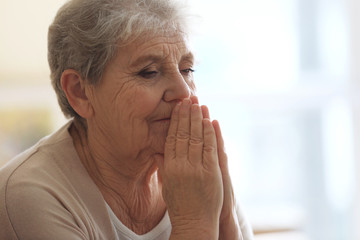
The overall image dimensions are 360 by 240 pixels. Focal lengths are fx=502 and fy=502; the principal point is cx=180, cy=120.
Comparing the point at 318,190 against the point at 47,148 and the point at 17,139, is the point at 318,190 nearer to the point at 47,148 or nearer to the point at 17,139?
the point at 17,139

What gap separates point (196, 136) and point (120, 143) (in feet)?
0.85

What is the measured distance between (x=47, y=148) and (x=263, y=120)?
2409 millimetres

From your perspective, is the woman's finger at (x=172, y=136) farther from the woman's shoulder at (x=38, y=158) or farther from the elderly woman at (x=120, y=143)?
the woman's shoulder at (x=38, y=158)

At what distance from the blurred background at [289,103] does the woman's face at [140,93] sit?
2.02 metres

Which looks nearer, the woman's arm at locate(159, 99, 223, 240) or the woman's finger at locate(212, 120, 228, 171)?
the woman's arm at locate(159, 99, 223, 240)

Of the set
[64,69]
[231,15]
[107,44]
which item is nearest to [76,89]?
[64,69]

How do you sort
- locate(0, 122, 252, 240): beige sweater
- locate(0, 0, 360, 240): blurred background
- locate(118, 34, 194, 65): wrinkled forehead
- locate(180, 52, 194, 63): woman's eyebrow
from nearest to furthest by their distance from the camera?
1. locate(0, 122, 252, 240): beige sweater
2. locate(118, 34, 194, 65): wrinkled forehead
3. locate(180, 52, 194, 63): woman's eyebrow
4. locate(0, 0, 360, 240): blurred background

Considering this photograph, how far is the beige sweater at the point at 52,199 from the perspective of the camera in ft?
4.79

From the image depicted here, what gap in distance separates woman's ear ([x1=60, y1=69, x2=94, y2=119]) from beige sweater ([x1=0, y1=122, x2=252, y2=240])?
0.38 ft

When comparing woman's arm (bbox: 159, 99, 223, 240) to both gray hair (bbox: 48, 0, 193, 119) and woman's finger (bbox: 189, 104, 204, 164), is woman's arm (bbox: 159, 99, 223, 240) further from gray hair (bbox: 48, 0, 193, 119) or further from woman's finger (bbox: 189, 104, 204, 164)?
gray hair (bbox: 48, 0, 193, 119)

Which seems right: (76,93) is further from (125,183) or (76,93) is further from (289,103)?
(289,103)

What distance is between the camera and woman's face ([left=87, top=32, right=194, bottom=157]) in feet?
5.23

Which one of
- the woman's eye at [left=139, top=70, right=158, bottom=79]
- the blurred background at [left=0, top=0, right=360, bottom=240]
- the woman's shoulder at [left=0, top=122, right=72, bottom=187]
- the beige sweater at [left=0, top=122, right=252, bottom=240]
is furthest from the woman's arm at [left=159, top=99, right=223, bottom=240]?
the blurred background at [left=0, top=0, right=360, bottom=240]

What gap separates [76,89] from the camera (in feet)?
5.52
